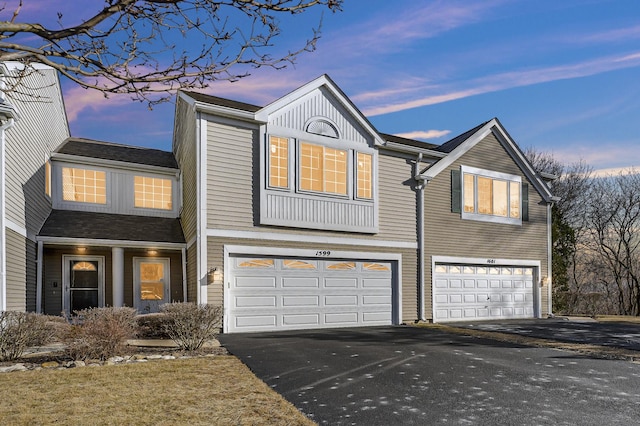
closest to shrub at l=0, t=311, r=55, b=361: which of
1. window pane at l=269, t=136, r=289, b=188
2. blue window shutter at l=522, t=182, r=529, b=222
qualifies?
window pane at l=269, t=136, r=289, b=188

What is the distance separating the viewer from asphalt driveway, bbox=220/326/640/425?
5340 mm

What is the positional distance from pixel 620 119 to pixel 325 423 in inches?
1033

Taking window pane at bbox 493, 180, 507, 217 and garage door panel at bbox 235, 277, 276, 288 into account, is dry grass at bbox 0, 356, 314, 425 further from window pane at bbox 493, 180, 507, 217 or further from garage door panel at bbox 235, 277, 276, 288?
window pane at bbox 493, 180, 507, 217

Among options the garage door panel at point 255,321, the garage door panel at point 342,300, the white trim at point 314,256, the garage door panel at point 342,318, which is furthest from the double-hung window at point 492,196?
the garage door panel at point 255,321

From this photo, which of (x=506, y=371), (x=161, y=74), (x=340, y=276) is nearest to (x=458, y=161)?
(x=340, y=276)

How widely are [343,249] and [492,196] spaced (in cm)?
733

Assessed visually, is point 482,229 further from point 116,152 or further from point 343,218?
point 116,152

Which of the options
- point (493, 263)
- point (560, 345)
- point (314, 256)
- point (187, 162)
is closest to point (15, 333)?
point (187, 162)

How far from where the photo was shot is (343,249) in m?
14.9

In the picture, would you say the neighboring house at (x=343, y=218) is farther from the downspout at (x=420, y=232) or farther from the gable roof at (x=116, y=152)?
the gable roof at (x=116, y=152)

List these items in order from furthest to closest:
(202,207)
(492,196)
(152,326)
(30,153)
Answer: (492,196), (202,207), (30,153), (152,326)

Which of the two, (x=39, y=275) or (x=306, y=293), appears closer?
(x=39, y=275)

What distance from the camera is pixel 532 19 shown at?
14.3m

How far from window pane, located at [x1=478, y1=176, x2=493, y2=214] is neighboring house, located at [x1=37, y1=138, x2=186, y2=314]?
11321mm
